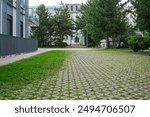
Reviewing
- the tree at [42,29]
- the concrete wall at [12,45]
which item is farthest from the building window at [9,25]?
the tree at [42,29]

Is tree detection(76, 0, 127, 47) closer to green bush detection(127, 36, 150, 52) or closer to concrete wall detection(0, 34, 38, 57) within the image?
green bush detection(127, 36, 150, 52)

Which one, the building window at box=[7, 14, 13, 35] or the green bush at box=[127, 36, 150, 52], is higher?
the building window at box=[7, 14, 13, 35]

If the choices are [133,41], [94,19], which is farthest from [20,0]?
[94,19]

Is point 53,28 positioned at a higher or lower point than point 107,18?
lower

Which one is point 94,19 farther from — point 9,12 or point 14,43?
point 14,43

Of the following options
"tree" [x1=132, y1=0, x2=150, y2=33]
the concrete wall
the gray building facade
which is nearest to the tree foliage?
"tree" [x1=132, y1=0, x2=150, y2=33]

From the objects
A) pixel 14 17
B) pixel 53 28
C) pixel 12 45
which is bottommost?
pixel 12 45

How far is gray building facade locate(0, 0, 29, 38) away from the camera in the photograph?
30.0 meters

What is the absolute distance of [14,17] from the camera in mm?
35406

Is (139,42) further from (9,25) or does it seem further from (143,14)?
(9,25)

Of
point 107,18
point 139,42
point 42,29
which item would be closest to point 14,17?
point 139,42

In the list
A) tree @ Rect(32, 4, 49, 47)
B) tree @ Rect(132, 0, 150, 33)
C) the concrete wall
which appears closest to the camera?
the concrete wall

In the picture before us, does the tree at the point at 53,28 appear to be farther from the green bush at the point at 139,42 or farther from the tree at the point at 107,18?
the green bush at the point at 139,42

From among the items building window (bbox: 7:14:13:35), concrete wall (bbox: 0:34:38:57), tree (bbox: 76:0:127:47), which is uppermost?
tree (bbox: 76:0:127:47)
